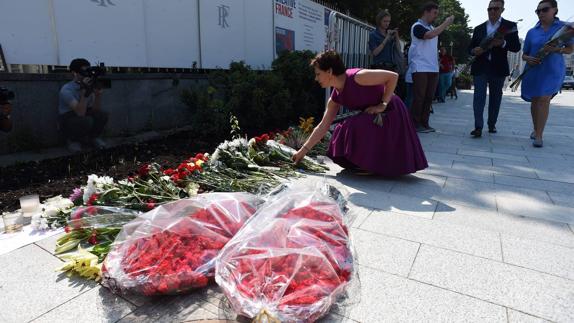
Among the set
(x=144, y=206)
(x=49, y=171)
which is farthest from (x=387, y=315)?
(x=49, y=171)

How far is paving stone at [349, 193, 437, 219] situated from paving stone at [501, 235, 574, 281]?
617 mm

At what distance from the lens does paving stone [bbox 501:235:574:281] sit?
211cm

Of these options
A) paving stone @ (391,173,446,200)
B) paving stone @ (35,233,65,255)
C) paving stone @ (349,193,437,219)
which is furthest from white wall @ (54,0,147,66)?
paving stone @ (391,173,446,200)

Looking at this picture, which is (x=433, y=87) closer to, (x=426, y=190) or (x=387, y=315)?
(x=426, y=190)

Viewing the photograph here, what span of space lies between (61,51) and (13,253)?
121 inches

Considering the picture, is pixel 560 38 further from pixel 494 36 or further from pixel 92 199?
pixel 92 199

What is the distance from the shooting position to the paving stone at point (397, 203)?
9.76 feet

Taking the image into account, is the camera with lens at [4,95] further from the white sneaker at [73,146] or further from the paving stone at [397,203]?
the paving stone at [397,203]

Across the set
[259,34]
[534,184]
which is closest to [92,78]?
[259,34]

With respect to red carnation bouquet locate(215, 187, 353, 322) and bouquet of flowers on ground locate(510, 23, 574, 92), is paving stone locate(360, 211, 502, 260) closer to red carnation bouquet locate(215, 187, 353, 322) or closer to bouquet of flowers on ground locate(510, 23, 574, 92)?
red carnation bouquet locate(215, 187, 353, 322)

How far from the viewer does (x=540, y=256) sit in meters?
2.25

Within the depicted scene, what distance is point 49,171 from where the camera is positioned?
376cm

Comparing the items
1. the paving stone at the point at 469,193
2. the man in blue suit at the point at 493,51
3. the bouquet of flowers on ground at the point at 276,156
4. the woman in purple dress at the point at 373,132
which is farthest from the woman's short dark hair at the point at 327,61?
the man in blue suit at the point at 493,51

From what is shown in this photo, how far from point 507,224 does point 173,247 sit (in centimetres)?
238
